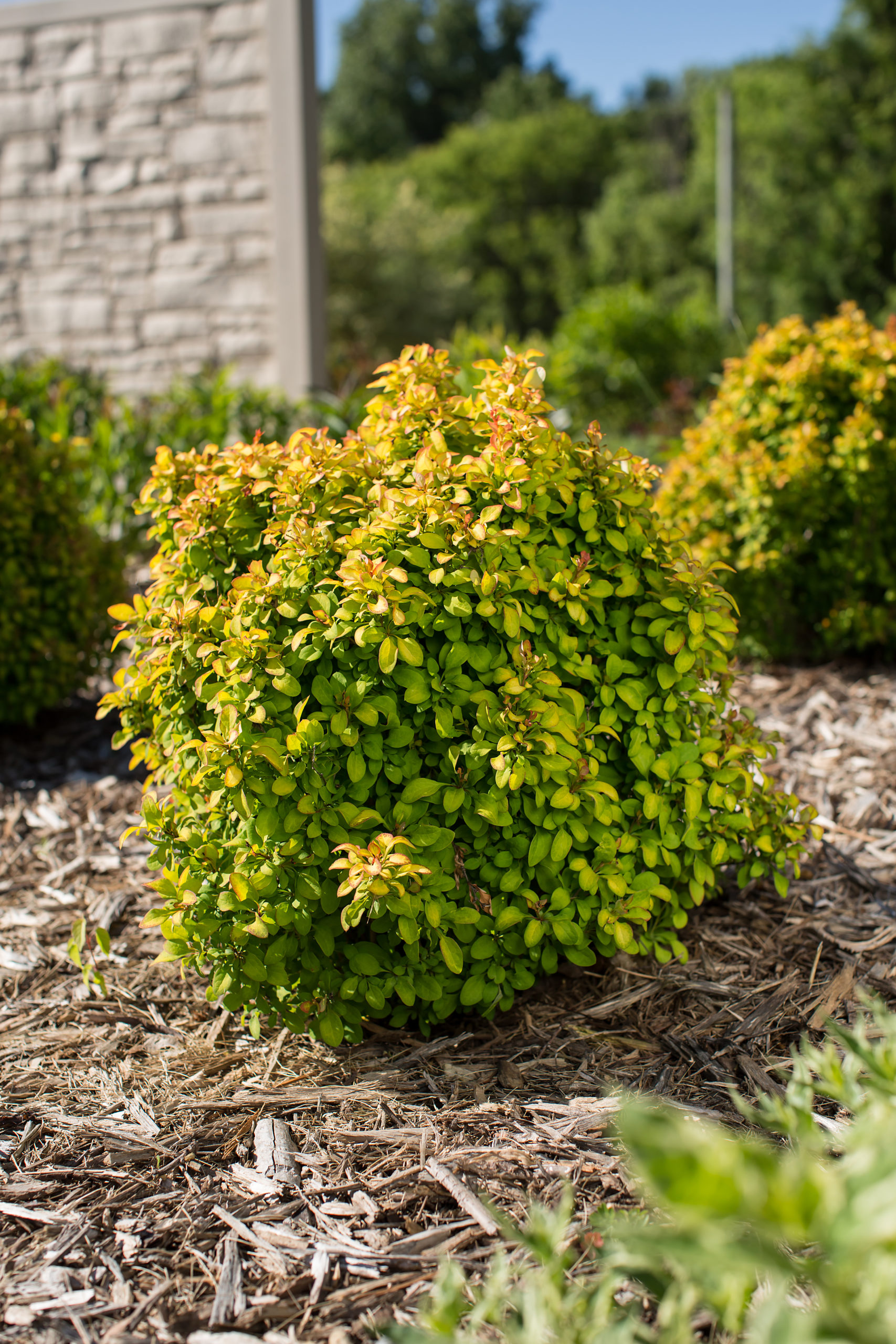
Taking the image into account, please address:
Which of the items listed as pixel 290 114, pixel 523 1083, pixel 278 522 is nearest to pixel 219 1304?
pixel 523 1083

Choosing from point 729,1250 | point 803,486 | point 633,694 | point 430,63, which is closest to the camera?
point 729,1250

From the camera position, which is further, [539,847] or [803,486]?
[803,486]

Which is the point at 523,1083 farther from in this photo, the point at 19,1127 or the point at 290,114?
the point at 290,114

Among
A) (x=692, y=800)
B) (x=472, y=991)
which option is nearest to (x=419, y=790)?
(x=472, y=991)

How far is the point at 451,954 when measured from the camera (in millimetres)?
1805

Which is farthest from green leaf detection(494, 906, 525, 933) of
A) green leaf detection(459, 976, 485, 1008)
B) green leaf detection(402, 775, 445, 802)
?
green leaf detection(402, 775, 445, 802)

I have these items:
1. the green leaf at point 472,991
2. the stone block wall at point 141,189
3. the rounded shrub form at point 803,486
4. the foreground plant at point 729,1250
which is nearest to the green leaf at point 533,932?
the green leaf at point 472,991

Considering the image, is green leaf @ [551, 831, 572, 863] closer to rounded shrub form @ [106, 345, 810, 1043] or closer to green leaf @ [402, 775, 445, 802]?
rounded shrub form @ [106, 345, 810, 1043]

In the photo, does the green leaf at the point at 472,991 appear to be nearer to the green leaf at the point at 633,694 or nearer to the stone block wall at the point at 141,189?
the green leaf at the point at 633,694

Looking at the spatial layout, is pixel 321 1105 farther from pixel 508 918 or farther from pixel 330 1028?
pixel 508 918

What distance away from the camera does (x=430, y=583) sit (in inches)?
76.4

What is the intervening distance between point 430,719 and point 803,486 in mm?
2331

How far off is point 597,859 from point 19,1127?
3.83 ft

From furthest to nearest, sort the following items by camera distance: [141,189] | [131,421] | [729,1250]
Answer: [141,189], [131,421], [729,1250]
